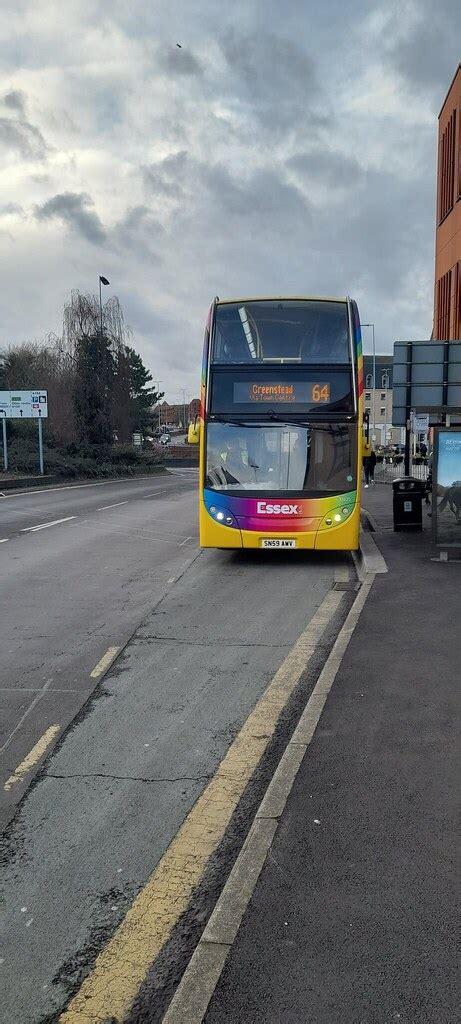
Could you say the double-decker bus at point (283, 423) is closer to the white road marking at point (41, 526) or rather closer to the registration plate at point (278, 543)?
the registration plate at point (278, 543)

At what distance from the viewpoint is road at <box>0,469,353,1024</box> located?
142 inches

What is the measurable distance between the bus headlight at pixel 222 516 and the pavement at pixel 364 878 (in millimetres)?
6378

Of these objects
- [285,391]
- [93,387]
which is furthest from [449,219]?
[93,387]

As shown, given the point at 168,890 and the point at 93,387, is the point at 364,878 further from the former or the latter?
the point at 93,387

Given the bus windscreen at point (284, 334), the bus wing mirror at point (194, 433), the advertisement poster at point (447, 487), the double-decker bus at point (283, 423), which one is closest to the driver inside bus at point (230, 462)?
the double-decker bus at point (283, 423)

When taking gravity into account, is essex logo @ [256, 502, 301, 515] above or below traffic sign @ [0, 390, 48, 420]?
below

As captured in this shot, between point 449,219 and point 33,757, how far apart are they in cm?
2929

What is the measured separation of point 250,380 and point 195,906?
9894 millimetres

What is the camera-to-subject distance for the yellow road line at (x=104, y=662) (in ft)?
24.1

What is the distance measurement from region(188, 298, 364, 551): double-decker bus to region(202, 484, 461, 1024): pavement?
20.5ft

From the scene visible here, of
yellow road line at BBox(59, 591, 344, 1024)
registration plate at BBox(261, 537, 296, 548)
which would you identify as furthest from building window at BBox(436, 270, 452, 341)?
yellow road line at BBox(59, 591, 344, 1024)

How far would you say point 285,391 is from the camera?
12.8 metres

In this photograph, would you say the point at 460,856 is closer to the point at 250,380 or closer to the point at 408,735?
the point at 408,735

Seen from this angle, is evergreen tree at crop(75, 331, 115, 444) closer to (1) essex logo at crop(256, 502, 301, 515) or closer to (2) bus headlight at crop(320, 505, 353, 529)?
(1) essex logo at crop(256, 502, 301, 515)
